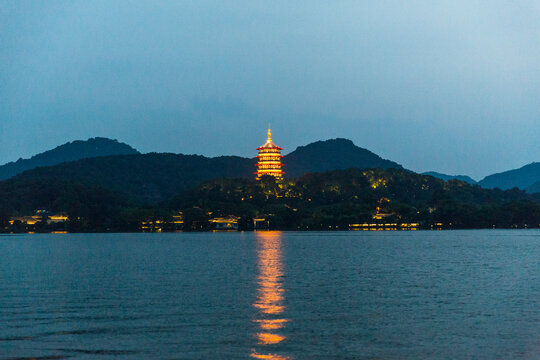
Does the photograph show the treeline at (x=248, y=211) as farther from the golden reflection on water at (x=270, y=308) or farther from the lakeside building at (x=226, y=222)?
the golden reflection on water at (x=270, y=308)

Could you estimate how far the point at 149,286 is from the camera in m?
40.2

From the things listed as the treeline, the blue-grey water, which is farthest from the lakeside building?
the blue-grey water

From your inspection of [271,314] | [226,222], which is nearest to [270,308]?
[271,314]

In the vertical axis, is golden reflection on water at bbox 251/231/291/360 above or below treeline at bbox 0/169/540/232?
below

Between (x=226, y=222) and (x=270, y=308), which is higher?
(x=226, y=222)

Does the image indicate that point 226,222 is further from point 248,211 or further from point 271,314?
point 271,314

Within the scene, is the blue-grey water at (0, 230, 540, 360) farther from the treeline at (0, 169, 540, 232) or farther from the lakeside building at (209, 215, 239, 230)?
the lakeside building at (209, 215, 239, 230)

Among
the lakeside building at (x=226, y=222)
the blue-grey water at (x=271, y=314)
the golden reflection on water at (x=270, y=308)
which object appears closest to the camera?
the blue-grey water at (x=271, y=314)

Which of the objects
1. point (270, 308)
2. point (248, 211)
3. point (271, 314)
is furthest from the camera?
point (248, 211)

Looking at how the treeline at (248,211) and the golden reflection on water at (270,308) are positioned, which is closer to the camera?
the golden reflection on water at (270,308)

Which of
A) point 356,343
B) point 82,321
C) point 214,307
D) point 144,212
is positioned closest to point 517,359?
point 356,343

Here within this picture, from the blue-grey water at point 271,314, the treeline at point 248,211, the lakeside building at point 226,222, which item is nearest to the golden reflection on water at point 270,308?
the blue-grey water at point 271,314

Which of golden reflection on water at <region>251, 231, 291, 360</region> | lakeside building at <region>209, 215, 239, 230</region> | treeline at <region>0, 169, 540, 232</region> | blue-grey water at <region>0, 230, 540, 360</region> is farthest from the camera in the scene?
lakeside building at <region>209, 215, 239, 230</region>

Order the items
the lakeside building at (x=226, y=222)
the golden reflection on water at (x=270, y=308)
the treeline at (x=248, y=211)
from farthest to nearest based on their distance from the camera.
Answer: the lakeside building at (x=226, y=222), the treeline at (x=248, y=211), the golden reflection on water at (x=270, y=308)
